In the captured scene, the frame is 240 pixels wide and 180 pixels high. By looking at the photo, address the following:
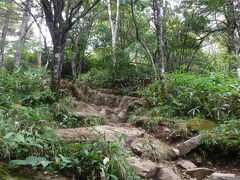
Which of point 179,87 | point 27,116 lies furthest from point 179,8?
point 27,116

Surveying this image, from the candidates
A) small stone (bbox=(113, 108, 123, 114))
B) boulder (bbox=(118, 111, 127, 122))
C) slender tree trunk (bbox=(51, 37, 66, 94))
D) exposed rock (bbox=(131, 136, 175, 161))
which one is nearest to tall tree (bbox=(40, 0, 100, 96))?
slender tree trunk (bbox=(51, 37, 66, 94))

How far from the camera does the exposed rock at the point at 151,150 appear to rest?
13.1 feet

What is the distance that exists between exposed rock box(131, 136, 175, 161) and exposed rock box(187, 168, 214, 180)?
60 centimetres

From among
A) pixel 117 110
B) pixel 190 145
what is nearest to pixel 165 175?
pixel 190 145

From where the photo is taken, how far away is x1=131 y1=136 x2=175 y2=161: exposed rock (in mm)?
3990

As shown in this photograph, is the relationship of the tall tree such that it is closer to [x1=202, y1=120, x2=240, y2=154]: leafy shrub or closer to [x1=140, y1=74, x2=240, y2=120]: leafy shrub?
[x1=140, y1=74, x2=240, y2=120]: leafy shrub

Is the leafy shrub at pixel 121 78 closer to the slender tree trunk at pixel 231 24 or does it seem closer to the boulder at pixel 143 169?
the slender tree trunk at pixel 231 24

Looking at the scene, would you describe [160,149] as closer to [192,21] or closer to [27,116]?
[27,116]

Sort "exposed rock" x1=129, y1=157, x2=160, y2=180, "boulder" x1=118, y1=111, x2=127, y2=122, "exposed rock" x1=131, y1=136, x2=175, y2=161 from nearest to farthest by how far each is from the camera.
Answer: "exposed rock" x1=129, y1=157, x2=160, y2=180
"exposed rock" x1=131, y1=136, x2=175, y2=161
"boulder" x1=118, y1=111, x2=127, y2=122

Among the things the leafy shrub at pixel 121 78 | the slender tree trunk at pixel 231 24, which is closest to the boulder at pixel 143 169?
the leafy shrub at pixel 121 78

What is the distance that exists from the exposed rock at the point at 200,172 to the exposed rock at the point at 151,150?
0.60 m

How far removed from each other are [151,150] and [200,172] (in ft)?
3.29

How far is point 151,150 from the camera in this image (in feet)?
13.3

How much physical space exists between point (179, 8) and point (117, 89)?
17.5ft
